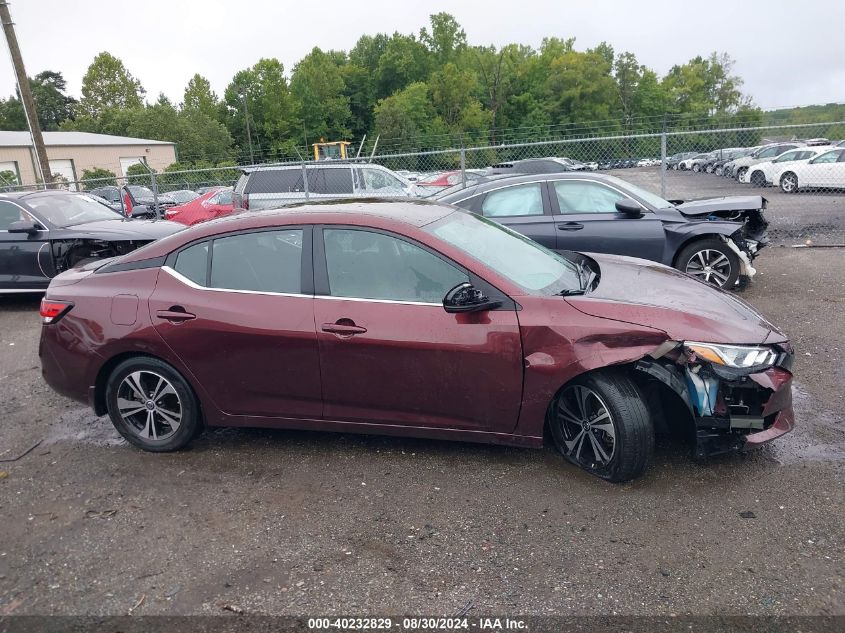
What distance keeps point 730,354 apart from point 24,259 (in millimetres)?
8634

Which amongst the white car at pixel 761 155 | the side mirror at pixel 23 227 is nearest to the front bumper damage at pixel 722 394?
the side mirror at pixel 23 227

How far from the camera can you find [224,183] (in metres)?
20.1

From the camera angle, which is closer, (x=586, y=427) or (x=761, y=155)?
(x=586, y=427)

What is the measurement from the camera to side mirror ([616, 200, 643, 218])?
24.4 ft

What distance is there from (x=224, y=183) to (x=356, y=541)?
722 inches

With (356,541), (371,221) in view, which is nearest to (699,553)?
(356,541)

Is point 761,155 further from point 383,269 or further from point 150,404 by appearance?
point 150,404

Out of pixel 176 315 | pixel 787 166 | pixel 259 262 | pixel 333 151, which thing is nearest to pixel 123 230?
pixel 176 315

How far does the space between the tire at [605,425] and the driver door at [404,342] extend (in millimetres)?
311

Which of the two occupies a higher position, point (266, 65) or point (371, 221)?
point (266, 65)

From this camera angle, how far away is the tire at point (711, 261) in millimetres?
7680

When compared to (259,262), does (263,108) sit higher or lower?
higher

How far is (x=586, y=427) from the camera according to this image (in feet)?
12.3

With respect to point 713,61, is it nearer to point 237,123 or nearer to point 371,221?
point 237,123
